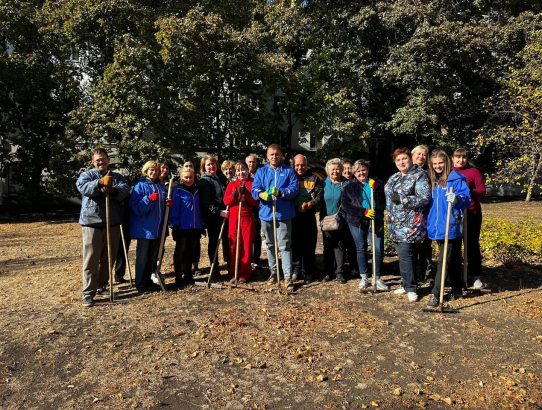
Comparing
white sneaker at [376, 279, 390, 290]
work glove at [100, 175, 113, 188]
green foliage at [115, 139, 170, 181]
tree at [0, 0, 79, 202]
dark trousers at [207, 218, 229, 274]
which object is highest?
tree at [0, 0, 79, 202]

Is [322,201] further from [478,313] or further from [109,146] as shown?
[109,146]

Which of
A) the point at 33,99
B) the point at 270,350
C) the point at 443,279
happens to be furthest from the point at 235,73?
A: the point at 270,350

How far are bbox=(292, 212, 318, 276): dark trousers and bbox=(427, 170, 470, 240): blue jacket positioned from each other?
6.42ft

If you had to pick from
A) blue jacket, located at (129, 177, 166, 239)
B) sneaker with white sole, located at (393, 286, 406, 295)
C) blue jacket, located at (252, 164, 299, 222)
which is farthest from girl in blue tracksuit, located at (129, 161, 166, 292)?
sneaker with white sole, located at (393, 286, 406, 295)

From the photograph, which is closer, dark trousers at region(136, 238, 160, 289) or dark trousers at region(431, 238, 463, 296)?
dark trousers at region(431, 238, 463, 296)

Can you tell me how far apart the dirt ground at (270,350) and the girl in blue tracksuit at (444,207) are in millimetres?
638

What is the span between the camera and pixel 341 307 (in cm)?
557

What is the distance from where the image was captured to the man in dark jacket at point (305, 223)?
6734mm

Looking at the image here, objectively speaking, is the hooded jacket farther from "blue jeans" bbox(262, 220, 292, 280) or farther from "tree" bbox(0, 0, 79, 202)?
"tree" bbox(0, 0, 79, 202)

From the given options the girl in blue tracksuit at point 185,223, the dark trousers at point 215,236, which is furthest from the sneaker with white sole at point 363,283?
the girl in blue tracksuit at point 185,223

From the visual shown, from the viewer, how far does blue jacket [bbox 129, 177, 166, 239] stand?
6.00 meters

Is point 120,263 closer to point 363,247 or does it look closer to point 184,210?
point 184,210

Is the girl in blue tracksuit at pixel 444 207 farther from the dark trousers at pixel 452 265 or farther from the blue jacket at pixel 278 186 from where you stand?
the blue jacket at pixel 278 186

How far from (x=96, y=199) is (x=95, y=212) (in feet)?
0.55
